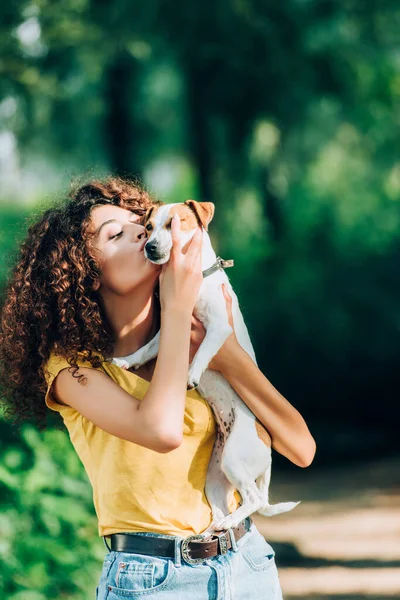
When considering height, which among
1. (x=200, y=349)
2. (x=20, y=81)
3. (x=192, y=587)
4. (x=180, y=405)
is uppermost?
(x=20, y=81)

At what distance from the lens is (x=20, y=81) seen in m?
8.23

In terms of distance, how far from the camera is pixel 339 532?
580 centimetres

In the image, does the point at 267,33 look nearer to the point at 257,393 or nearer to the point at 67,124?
the point at 67,124

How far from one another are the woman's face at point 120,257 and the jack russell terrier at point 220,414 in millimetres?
27

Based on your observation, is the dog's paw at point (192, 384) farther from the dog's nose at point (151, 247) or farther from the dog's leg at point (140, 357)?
the dog's nose at point (151, 247)

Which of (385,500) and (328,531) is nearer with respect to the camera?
(328,531)

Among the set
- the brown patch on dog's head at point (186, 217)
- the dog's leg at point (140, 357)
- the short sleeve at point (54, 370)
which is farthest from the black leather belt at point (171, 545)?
the brown patch on dog's head at point (186, 217)

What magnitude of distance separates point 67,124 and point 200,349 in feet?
24.1

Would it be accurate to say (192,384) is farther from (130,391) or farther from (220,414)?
(130,391)

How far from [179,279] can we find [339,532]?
428 cm

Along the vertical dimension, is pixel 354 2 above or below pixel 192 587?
above

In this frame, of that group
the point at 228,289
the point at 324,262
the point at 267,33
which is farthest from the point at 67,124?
the point at 228,289

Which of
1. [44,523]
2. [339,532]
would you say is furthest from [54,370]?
[339,532]

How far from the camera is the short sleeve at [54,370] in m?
1.97
